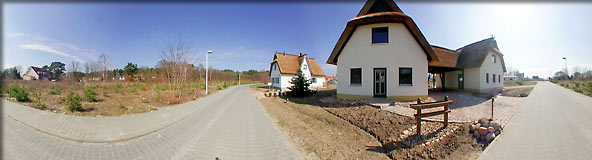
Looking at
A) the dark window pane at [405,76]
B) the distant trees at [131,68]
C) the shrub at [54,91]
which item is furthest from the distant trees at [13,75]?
the dark window pane at [405,76]

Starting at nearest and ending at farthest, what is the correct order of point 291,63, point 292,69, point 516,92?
point 516,92 → point 292,69 → point 291,63

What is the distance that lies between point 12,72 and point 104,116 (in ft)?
32.0

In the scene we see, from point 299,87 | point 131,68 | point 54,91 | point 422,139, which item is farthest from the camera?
point 131,68

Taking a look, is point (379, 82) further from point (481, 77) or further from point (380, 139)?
point (481, 77)

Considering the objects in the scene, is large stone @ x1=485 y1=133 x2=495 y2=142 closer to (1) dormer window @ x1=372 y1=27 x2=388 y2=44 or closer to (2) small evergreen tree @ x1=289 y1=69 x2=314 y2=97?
(1) dormer window @ x1=372 y1=27 x2=388 y2=44

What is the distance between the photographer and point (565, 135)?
13.7 ft

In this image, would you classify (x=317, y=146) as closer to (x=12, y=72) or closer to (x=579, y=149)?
(x=579, y=149)

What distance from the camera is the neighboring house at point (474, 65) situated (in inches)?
501

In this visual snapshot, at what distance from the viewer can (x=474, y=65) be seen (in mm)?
12867

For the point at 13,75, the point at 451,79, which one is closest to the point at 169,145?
the point at 13,75

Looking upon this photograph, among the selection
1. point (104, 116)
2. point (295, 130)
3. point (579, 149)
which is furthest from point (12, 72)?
point (579, 149)

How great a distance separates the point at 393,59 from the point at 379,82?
1439 millimetres

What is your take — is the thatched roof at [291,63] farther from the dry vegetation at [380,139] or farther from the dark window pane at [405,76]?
the dry vegetation at [380,139]

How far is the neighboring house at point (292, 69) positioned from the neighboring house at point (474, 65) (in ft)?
45.3
